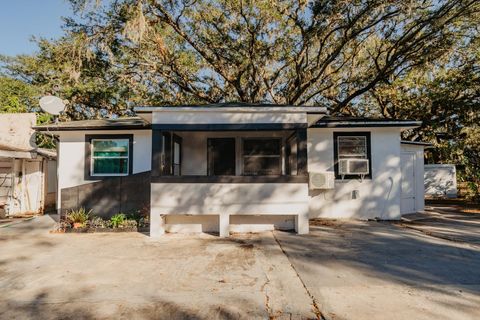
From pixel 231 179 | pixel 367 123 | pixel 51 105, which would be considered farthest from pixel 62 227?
pixel 367 123

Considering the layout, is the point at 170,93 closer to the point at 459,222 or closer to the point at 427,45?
the point at 427,45

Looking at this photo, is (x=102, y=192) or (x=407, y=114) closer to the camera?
(x=102, y=192)

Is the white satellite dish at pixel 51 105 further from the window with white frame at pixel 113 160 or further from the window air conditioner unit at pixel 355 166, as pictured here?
the window air conditioner unit at pixel 355 166

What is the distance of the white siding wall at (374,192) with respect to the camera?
883 centimetres

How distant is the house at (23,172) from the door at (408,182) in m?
13.3

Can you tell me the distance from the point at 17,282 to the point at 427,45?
50.3 feet

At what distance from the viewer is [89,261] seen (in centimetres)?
503

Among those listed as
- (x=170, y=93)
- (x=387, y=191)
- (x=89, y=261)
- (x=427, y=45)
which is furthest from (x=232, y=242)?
(x=427, y=45)

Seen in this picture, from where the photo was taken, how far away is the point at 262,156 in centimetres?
942

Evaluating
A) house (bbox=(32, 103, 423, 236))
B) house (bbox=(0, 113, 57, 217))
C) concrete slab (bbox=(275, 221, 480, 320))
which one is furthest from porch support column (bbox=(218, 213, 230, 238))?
house (bbox=(0, 113, 57, 217))

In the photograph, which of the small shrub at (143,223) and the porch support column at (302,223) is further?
the small shrub at (143,223)

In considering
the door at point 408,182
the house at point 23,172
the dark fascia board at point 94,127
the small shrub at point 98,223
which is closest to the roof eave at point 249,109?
the dark fascia board at point 94,127

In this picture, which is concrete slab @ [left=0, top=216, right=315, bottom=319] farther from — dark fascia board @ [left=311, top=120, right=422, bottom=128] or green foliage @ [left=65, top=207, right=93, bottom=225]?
dark fascia board @ [left=311, top=120, right=422, bottom=128]

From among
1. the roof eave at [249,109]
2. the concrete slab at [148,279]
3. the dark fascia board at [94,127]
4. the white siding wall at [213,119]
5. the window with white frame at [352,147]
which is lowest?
the concrete slab at [148,279]
